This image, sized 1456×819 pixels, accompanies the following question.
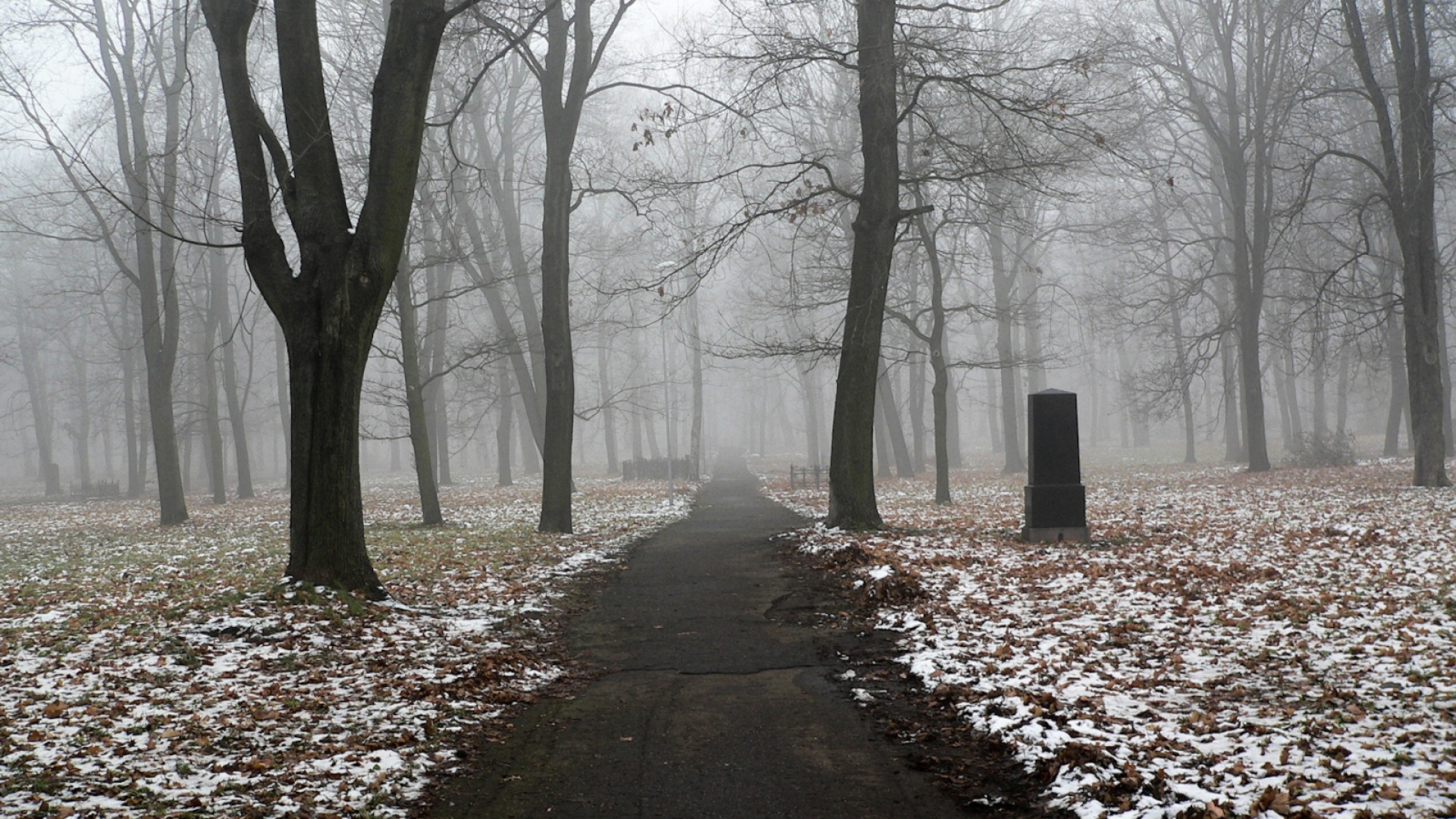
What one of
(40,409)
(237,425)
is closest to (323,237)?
(237,425)

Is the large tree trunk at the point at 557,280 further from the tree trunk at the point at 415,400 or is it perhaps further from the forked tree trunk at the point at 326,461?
the forked tree trunk at the point at 326,461

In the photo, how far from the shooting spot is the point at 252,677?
6.04m

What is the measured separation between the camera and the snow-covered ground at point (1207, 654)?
12.9 feet

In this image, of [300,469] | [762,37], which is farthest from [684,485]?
[300,469]

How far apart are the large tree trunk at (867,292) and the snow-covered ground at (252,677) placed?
148 inches

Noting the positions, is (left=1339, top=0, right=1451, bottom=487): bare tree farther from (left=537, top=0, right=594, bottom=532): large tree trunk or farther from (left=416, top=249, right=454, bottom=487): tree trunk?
(left=416, top=249, right=454, bottom=487): tree trunk

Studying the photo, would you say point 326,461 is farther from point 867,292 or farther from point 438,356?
point 438,356

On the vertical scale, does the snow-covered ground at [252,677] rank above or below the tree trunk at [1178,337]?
below

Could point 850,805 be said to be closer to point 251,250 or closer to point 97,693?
point 97,693

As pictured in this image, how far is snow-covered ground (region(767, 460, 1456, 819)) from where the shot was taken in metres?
3.93

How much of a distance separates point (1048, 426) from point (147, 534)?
16.0 m

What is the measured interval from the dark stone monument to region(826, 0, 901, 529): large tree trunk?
2208 mm

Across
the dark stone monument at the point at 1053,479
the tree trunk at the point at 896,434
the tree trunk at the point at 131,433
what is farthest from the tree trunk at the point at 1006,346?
the tree trunk at the point at 131,433

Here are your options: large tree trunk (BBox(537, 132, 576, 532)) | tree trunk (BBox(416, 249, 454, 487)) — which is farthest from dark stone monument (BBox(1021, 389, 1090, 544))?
tree trunk (BBox(416, 249, 454, 487))
